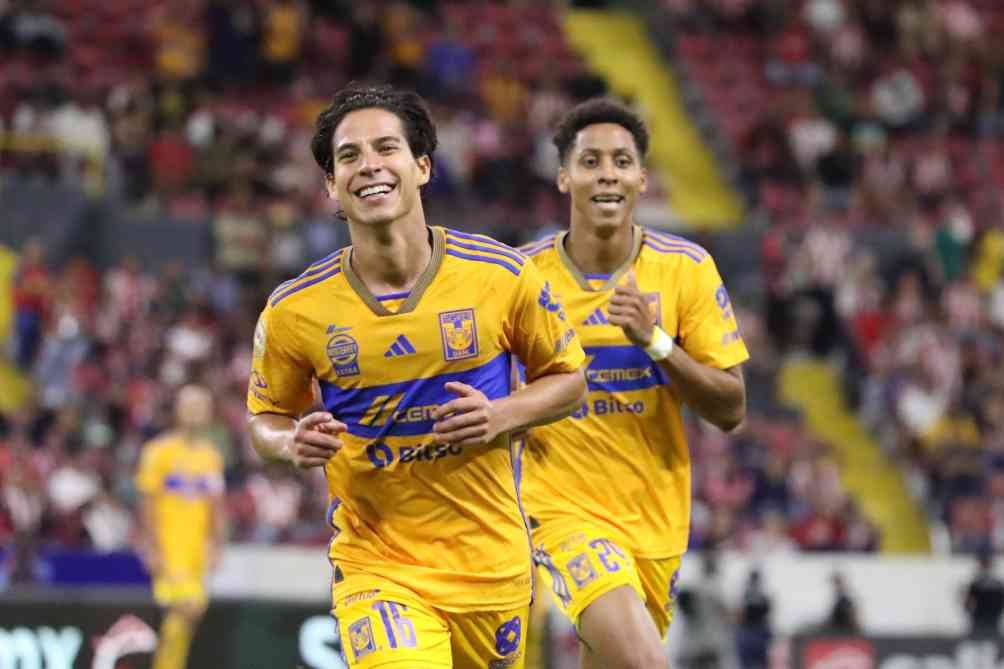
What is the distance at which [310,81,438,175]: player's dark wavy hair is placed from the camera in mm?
5902

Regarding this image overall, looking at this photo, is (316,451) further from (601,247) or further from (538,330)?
(601,247)

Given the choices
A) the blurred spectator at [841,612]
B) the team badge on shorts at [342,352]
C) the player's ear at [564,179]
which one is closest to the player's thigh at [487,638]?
the team badge on shorts at [342,352]

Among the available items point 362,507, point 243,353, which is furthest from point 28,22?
point 362,507

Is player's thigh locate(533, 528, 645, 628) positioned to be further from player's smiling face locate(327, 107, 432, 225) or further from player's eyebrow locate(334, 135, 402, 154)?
player's eyebrow locate(334, 135, 402, 154)

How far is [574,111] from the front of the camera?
24.3 feet

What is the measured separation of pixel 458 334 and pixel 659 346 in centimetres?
122

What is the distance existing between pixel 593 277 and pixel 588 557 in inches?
45.6

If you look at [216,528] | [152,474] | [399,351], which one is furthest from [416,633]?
[152,474]

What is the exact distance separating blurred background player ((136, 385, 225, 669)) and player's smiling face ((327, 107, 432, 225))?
265 inches

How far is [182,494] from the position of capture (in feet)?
41.0

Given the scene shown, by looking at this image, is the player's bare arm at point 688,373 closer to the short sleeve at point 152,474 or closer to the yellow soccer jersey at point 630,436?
the yellow soccer jersey at point 630,436

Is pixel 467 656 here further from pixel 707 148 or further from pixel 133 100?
pixel 707 148

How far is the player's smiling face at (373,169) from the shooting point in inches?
226

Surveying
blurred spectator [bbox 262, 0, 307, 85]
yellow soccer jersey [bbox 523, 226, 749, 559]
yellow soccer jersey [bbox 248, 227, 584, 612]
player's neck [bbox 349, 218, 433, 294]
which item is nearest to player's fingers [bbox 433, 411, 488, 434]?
yellow soccer jersey [bbox 248, 227, 584, 612]
